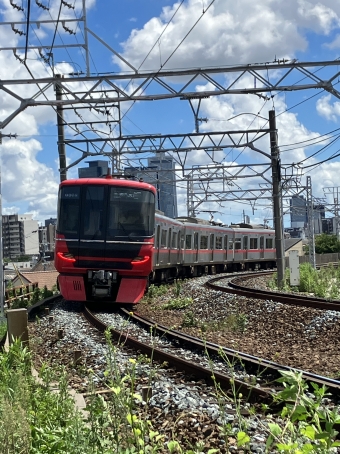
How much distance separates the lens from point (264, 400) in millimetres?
5754

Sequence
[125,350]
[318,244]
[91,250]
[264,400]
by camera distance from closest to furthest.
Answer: [264,400]
[125,350]
[91,250]
[318,244]

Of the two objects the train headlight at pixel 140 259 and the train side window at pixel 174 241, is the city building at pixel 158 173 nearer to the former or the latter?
the train side window at pixel 174 241

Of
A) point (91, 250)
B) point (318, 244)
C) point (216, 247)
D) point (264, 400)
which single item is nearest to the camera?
point (264, 400)

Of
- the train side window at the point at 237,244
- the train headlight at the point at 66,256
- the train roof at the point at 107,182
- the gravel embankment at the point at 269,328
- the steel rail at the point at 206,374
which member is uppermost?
the train roof at the point at 107,182

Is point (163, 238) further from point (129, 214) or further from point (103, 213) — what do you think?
point (103, 213)

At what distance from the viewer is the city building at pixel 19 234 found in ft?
452

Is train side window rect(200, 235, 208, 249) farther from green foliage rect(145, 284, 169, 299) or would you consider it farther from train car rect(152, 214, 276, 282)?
green foliage rect(145, 284, 169, 299)

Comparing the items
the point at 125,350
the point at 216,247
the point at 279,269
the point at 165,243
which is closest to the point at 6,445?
the point at 125,350

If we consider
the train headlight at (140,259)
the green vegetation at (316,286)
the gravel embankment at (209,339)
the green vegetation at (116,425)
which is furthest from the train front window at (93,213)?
the green vegetation at (116,425)

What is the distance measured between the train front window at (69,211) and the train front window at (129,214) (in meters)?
0.80

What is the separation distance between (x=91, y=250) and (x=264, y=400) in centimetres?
969

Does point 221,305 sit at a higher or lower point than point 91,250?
lower

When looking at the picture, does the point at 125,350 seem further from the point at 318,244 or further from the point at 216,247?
the point at 318,244

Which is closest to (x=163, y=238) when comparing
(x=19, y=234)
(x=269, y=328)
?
(x=269, y=328)
